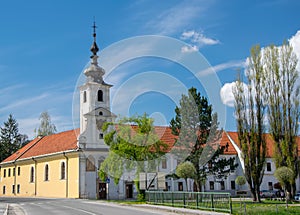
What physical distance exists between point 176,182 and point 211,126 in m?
12.7

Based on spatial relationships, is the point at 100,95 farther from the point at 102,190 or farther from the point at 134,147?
the point at 134,147

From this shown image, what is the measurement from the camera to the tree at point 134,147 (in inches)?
1353

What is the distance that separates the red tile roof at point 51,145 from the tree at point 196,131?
13.0 meters

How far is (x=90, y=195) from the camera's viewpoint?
43188 mm

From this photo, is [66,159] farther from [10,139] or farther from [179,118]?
[10,139]

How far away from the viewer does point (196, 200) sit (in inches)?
846

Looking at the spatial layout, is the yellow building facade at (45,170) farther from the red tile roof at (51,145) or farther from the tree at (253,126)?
the tree at (253,126)

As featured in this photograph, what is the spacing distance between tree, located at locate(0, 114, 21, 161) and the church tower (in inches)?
1755

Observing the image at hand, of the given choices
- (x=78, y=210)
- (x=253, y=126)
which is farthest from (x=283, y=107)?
(x=78, y=210)

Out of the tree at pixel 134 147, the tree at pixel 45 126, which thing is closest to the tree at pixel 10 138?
the tree at pixel 45 126

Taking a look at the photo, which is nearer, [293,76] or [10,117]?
[293,76]

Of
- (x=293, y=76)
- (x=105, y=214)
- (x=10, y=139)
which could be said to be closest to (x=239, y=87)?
(x=293, y=76)

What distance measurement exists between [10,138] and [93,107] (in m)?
49.5

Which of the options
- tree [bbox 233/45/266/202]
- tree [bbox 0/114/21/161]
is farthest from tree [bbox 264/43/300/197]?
tree [bbox 0/114/21/161]
